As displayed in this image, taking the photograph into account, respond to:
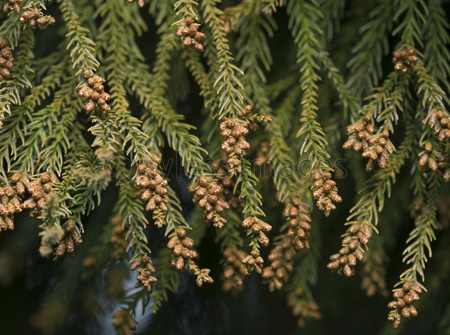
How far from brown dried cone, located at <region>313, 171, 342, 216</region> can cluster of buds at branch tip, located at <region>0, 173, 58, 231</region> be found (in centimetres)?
52

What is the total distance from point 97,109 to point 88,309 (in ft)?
2.63

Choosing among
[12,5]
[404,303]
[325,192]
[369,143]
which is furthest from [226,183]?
[12,5]

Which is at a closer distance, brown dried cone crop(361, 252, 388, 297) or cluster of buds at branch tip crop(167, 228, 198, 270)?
cluster of buds at branch tip crop(167, 228, 198, 270)

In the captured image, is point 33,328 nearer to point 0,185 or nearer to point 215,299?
point 215,299

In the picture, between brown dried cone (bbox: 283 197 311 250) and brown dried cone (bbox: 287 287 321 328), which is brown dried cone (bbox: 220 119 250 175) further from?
brown dried cone (bbox: 287 287 321 328)

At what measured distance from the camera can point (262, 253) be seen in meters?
1.82

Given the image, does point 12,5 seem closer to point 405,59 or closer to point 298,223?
point 298,223

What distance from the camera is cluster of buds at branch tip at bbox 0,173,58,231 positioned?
37.7 inches

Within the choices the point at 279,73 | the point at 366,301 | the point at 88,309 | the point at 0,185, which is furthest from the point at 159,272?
the point at 366,301

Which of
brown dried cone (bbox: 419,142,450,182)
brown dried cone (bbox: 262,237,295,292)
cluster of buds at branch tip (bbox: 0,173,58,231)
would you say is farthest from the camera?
brown dried cone (bbox: 262,237,295,292)

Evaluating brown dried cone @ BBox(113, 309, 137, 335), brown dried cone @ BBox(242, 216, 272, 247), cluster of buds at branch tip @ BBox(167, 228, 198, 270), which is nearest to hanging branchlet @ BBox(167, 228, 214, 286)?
cluster of buds at branch tip @ BBox(167, 228, 198, 270)

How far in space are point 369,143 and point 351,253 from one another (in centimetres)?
24

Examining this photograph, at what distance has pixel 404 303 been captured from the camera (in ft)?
3.38

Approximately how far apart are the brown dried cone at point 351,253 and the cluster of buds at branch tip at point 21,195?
59 centimetres
